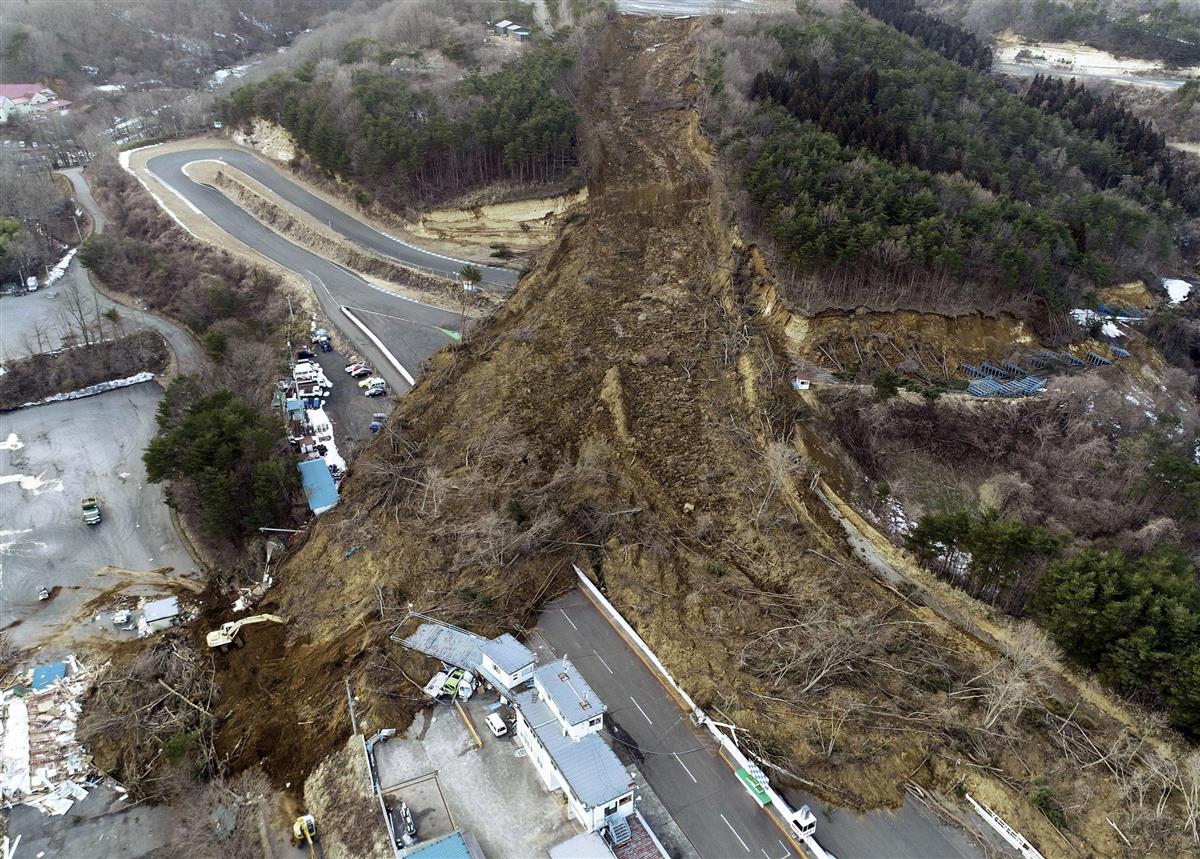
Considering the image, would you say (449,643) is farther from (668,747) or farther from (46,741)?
(46,741)

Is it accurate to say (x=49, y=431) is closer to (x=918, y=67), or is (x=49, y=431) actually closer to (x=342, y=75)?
(x=342, y=75)

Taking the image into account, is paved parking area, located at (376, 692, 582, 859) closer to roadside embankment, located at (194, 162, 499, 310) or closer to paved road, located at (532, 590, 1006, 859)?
paved road, located at (532, 590, 1006, 859)

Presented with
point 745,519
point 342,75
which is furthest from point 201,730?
point 342,75

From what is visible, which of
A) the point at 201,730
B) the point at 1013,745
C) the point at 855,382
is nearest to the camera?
the point at 1013,745

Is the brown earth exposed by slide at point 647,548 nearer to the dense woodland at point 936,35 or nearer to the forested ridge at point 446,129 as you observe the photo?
the forested ridge at point 446,129

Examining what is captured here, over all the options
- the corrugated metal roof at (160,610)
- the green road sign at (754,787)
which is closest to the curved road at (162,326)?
the corrugated metal roof at (160,610)

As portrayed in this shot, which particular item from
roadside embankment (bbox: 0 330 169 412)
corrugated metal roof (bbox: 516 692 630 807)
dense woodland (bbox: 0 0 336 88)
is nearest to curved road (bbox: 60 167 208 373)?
roadside embankment (bbox: 0 330 169 412)

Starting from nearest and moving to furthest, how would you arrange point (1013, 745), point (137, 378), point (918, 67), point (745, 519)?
point (1013, 745) → point (745, 519) → point (137, 378) → point (918, 67)
